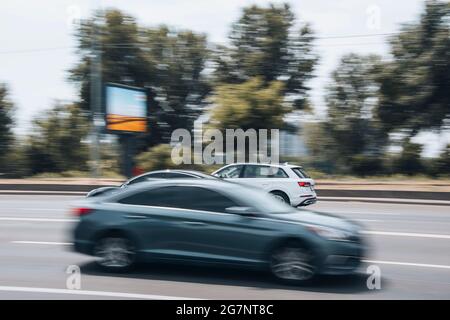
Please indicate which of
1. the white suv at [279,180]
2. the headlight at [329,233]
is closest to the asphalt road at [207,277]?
the headlight at [329,233]

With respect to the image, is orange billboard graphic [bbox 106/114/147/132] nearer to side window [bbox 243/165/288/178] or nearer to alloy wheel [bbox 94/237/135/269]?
side window [bbox 243/165/288/178]

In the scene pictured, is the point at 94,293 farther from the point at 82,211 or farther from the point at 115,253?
the point at 82,211

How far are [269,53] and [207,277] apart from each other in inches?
1373

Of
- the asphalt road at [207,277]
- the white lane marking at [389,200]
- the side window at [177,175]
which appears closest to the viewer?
the asphalt road at [207,277]

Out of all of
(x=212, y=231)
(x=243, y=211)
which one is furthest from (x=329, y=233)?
(x=212, y=231)

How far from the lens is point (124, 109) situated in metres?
27.2

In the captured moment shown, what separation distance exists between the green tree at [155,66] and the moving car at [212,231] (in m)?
33.7

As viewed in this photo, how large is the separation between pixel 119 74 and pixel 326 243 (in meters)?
37.6

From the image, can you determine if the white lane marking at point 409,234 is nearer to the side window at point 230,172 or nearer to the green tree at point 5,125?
the side window at point 230,172

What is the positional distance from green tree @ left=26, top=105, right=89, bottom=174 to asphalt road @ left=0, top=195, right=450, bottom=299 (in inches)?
1081

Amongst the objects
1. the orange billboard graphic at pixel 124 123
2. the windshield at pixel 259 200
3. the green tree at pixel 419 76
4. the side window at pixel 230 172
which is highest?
the green tree at pixel 419 76

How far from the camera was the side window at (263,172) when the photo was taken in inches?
704

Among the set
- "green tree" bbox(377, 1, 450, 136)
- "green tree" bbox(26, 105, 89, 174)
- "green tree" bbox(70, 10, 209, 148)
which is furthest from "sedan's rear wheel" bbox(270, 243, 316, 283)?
"green tree" bbox(70, 10, 209, 148)
